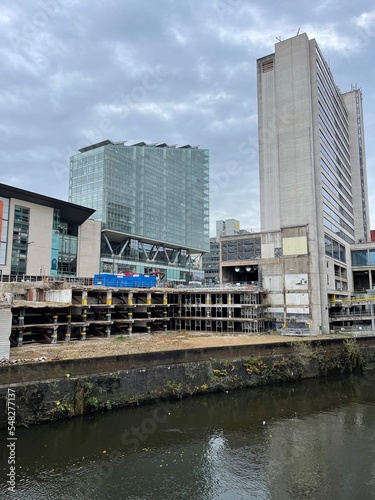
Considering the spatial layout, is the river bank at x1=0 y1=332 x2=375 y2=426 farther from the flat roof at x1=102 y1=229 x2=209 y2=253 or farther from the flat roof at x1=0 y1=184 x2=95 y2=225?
the flat roof at x1=102 y1=229 x2=209 y2=253

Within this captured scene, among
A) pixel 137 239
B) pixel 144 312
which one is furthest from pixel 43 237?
pixel 137 239

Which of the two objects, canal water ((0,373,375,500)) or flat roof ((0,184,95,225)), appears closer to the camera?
canal water ((0,373,375,500))

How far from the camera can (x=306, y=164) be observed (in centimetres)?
5122

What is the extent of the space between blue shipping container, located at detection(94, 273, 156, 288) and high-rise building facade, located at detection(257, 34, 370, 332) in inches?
756

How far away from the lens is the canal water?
587 inches

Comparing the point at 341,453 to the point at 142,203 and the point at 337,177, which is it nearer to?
the point at 337,177

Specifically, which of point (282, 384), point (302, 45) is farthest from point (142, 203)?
point (282, 384)

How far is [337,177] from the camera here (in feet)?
207

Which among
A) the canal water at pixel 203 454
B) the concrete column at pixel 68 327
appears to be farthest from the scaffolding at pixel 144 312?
the canal water at pixel 203 454

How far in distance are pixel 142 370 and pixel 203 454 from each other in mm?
8316

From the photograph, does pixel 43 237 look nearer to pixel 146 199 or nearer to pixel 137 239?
pixel 137 239

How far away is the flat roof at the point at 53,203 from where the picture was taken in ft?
181

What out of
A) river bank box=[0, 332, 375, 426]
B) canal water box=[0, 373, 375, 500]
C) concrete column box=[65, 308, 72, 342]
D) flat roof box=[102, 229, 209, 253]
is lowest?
canal water box=[0, 373, 375, 500]

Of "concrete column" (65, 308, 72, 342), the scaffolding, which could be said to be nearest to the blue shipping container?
the scaffolding
